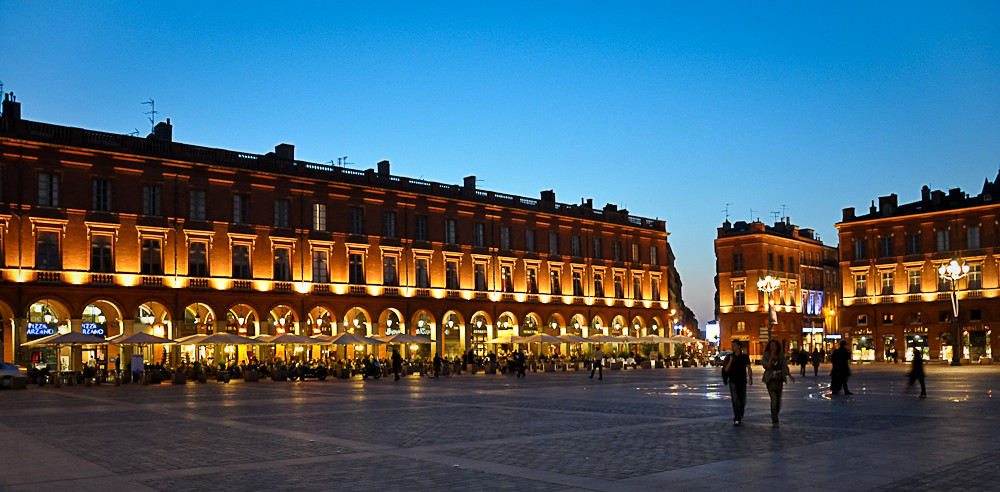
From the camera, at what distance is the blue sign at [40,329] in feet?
152

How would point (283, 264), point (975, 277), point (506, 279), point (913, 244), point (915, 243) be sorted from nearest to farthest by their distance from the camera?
point (283, 264), point (506, 279), point (975, 277), point (915, 243), point (913, 244)

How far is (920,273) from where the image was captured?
76250mm

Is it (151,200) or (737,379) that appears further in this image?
(151,200)

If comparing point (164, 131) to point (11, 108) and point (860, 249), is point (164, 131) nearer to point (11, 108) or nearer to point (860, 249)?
point (11, 108)

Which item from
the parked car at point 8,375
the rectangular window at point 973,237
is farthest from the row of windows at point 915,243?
the parked car at point 8,375

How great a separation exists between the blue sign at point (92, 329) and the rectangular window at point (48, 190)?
20.6 feet

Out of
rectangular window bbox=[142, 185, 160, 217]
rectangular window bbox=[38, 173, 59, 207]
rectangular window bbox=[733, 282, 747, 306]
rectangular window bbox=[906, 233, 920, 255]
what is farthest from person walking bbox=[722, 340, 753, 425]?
rectangular window bbox=[733, 282, 747, 306]

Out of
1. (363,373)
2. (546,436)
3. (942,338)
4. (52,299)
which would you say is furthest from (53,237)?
(942,338)

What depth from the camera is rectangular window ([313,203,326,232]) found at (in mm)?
57150

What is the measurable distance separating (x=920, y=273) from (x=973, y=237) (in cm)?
505

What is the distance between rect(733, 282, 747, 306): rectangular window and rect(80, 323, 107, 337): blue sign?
197ft

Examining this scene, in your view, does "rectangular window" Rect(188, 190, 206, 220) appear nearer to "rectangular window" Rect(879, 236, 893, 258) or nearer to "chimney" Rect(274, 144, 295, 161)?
"chimney" Rect(274, 144, 295, 161)

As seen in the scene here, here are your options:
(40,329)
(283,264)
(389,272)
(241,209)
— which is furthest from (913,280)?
(40,329)

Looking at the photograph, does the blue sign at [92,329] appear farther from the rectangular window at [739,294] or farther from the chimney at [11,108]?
the rectangular window at [739,294]
